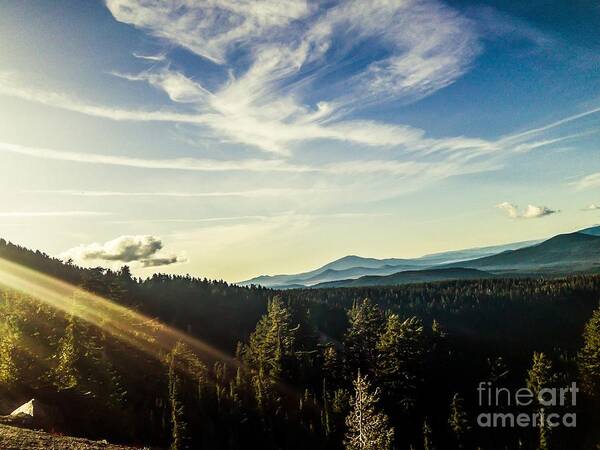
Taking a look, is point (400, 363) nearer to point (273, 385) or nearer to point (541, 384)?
point (273, 385)

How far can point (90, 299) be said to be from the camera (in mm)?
45062

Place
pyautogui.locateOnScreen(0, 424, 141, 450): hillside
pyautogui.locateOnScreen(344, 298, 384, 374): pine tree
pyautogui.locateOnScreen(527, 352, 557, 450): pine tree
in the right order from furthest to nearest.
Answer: pyautogui.locateOnScreen(344, 298, 384, 374): pine tree
pyautogui.locateOnScreen(527, 352, 557, 450): pine tree
pyautogui.locateOnScreen(0, 424, 141, 450): hillside

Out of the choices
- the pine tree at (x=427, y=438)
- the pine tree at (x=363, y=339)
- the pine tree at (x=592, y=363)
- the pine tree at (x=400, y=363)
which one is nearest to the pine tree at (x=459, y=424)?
the pine tree at (x=427, y=438)

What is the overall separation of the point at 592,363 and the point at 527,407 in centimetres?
1437

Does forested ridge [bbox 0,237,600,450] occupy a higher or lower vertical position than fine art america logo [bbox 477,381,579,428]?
higher

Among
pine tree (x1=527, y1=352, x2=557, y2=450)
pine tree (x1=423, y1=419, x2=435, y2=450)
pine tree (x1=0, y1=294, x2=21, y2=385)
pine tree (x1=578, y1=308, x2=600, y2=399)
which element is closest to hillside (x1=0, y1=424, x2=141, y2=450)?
pine tree (x1=0, y1=294, x2=21, y2=385)

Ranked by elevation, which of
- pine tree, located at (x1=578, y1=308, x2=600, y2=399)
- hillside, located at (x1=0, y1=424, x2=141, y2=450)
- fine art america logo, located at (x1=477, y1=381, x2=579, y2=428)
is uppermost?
hillside, located at (x1=0, y1=424, x2=141, y2=450)

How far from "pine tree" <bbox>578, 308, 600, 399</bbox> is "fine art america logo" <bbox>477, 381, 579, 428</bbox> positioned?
321 centimetres

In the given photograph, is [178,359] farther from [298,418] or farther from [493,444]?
[493,444]

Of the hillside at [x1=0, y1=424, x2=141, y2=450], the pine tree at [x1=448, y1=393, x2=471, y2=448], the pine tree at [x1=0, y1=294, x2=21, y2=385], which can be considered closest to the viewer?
the hillside at [x1=0, y1=424, x2=141, y2=450]

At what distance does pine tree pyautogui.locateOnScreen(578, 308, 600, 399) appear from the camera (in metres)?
79.2

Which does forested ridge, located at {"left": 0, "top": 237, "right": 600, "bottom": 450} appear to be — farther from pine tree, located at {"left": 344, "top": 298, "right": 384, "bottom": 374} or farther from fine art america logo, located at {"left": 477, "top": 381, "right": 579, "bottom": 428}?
fine art america logo, located at {"left": 477, "top": 381, "right": 579, "bottom": 428}

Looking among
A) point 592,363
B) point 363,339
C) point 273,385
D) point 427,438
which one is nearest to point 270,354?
point 273,385

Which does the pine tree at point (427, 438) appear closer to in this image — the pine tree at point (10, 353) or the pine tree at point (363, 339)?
the pine tree at point (363, 339)
